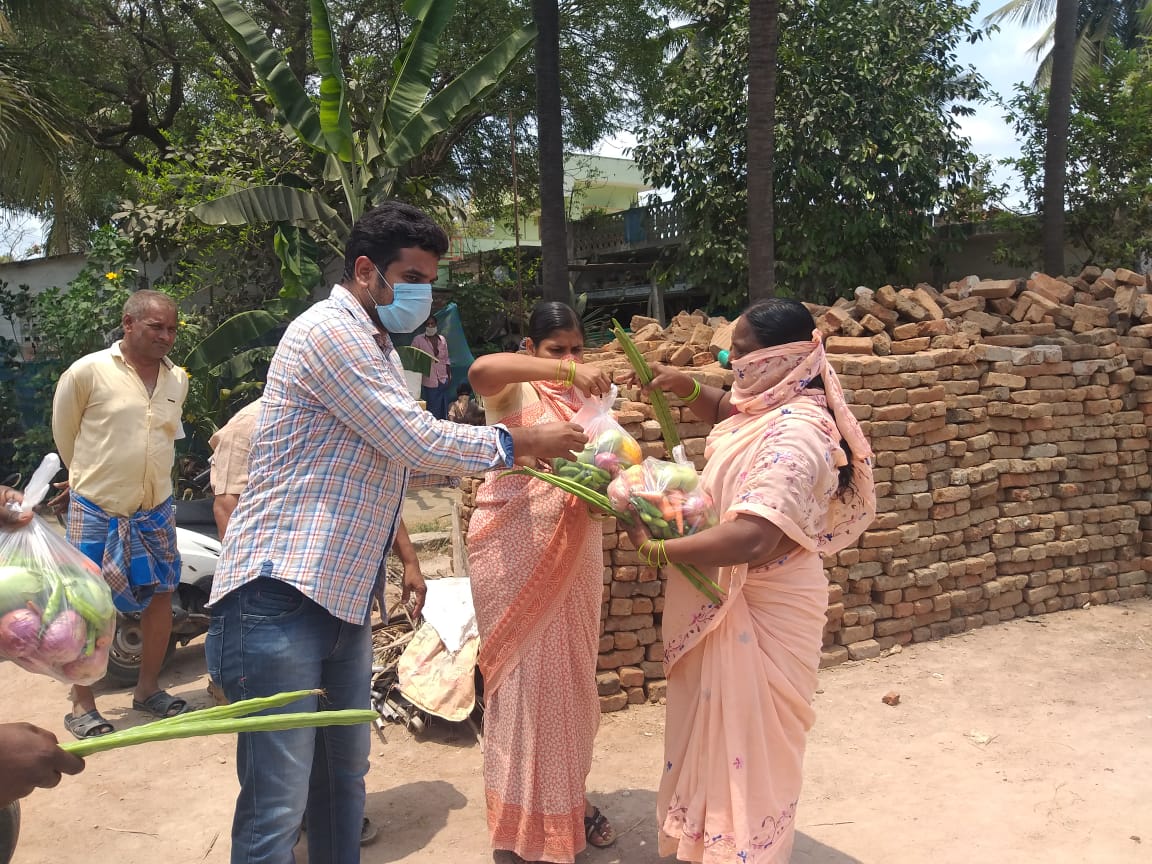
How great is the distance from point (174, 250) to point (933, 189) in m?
9.70

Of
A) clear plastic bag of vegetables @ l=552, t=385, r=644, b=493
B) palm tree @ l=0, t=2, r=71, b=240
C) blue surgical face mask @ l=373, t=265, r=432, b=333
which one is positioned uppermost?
palm tree @ l=0, t=2, r=71, b=240

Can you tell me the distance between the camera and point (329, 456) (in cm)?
221

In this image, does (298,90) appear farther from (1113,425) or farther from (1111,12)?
(1111,12)

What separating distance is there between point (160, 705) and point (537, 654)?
8.24 ft

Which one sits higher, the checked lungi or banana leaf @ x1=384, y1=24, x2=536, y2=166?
banana leaf @ x1=384, y1=24, x2=536, y2=166

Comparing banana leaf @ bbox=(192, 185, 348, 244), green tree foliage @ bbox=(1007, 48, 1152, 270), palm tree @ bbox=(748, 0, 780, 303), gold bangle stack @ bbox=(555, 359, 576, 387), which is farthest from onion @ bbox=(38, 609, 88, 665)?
green tree foliage @ bbox=(1007, 48, 1152, 270)

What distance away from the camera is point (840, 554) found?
504cm

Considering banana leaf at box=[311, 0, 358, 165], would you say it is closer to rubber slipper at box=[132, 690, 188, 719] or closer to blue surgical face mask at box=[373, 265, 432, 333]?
rubber slipper at box=[132, 690, 188, 719]

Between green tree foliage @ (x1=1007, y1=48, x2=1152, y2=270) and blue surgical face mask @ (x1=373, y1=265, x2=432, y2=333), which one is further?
green tree foliage @ (x1=1007, y1=48, x2=1152, y2=270)

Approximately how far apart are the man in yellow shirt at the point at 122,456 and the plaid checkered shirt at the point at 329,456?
2.41 metres

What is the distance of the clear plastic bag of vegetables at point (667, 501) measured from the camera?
254 cm

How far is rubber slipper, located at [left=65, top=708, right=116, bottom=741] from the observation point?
164 inches

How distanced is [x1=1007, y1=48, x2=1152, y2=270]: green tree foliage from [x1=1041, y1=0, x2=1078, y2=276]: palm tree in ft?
4.74

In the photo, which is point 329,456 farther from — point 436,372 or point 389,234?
point 436,372
